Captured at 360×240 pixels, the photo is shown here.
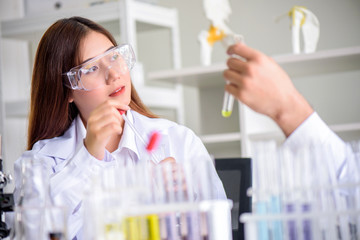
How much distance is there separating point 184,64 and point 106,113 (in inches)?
97.1

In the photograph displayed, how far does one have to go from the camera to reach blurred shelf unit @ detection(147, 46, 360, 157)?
256 centimetres

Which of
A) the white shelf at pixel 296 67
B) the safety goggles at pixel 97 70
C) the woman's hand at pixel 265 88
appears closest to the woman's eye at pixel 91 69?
the safety goggles at pixel 97 70

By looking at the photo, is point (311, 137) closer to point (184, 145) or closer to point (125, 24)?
point (184, 145)

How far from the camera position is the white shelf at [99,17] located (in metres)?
2.97

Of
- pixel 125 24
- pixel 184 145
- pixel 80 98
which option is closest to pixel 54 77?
pixel 80 98

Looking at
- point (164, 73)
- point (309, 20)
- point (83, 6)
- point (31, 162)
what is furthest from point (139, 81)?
point (31, 162)

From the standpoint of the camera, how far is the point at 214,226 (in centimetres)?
66

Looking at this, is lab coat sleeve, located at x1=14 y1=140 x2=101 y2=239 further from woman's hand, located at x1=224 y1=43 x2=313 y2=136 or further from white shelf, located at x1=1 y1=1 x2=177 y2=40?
white shelf, located at x1=1 y1=1 x2=177 y2=40

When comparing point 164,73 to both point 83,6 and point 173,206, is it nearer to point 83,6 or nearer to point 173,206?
point 83,6

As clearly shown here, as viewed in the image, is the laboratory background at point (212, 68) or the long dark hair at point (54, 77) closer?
the long dark hair at point (54, 77)

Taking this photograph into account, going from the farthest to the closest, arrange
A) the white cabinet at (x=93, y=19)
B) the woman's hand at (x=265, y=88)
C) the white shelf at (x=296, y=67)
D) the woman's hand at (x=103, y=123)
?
the white cabinet at (x=93, y=19) → the white shelf at (x=296, y=67) → the woman's hand at (x=103, y=123) → the woman's hand at (x=265, y=88)

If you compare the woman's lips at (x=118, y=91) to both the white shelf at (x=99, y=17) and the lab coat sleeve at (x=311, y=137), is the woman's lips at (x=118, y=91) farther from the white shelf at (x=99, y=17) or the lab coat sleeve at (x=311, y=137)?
the white shelf at (x=99, y=17)

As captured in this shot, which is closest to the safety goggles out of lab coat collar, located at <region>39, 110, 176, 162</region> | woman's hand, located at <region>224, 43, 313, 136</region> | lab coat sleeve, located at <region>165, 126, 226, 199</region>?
lab coat collar, located at <region>39, 110, 176, 162</region>

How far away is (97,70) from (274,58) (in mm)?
1294
